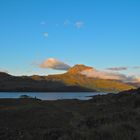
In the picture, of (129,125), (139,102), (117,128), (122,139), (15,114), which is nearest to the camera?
(122,139)

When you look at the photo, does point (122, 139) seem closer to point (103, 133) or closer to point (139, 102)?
point (103, 133)

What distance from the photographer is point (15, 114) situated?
36750 millimetres

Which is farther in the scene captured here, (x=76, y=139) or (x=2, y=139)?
(x=2, y=139)

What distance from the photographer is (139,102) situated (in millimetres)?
46844

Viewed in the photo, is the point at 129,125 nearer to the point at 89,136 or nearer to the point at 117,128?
the point at 117,128

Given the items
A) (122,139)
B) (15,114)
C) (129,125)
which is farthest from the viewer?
(15,114)

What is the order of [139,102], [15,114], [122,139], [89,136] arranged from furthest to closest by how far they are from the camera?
[139,102] → [15,114] → [89,136] → [122,139]

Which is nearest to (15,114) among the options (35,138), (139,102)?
(139,102)

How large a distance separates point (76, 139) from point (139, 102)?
34507 millimetres

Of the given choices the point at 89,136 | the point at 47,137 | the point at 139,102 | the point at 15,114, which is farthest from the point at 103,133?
the point at 139,102

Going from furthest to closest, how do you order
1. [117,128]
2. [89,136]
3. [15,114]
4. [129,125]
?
[15,114] → [129,125] → [117,128] → [89,136]

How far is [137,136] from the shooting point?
43.4ft

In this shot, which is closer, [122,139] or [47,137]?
[122,139]

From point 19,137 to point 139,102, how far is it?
3224 centimetres
